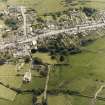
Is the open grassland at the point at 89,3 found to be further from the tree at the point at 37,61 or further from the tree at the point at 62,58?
the tree at the point at 37,61

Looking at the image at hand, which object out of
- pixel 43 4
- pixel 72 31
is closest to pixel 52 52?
pixel 72 31

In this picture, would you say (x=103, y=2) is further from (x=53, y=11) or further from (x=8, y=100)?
(x=8, y=100)

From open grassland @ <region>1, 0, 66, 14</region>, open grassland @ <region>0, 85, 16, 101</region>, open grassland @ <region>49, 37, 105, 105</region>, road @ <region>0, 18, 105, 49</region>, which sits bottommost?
open grassland @ <region>0, 85, 16, 101</region>

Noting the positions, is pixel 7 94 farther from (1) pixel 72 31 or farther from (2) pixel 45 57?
(1) pixel 72 31

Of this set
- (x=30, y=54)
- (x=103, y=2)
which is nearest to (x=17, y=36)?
(x=30, y=54)

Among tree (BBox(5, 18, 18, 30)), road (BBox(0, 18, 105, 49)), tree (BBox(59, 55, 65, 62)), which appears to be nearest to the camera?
tree (BBox(59, 55, 65, 62))

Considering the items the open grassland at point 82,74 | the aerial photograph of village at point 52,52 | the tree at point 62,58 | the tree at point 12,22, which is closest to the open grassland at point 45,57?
the aerial photograph of village at point 52,52

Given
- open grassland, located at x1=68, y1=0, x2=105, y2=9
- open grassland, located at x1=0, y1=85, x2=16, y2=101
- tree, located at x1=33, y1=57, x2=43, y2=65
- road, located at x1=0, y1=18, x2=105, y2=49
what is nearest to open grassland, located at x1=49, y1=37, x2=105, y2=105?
tree, located at x1=33, y1=57, x2=43, y2=65

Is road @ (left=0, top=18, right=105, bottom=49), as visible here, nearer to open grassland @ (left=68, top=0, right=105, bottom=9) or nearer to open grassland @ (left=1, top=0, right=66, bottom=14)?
open grassland @ (left=68, top=0, right=105, bottom=9)

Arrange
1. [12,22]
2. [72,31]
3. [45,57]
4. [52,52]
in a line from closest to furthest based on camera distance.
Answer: [45,57] < [52,52] < [72,31] < [12,22]

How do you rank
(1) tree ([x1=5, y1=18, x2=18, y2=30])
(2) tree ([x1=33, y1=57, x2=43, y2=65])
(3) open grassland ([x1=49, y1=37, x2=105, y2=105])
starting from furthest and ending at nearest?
(1) tree ([x1=5, y1=18, x2=18, y2=30]) < (2) tree ([x1=33, y1=57, x2=43, y2=65]) < (3) open grassland ([x1=49, y1=37, x2=105, y2=105])
